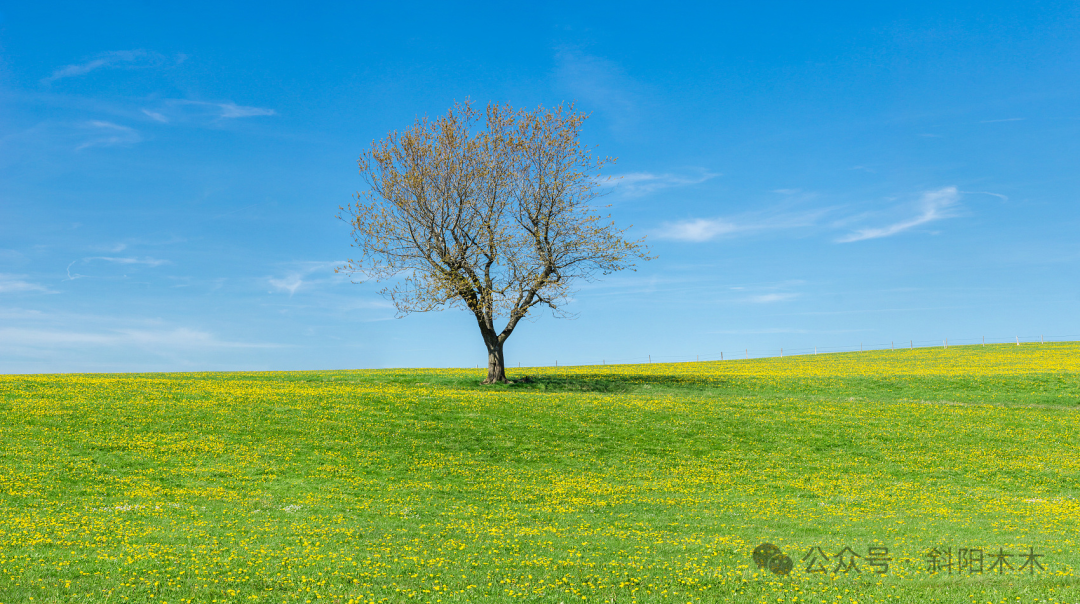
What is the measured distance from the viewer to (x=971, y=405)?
43594 millimetres

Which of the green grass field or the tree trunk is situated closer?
the green grass field

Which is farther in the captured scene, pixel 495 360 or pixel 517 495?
pixel 495 360

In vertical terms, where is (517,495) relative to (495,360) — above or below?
below

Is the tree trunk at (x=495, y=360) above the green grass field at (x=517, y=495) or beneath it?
above

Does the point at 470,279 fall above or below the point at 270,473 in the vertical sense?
above

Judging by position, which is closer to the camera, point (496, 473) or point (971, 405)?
point (496, 473)

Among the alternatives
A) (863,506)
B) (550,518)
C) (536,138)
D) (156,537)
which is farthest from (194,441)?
(536,138)

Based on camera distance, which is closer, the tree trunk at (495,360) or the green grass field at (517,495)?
the green grass field at (517,495)

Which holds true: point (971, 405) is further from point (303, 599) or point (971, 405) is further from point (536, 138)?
point (303, 599)

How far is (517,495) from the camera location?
2244 centimetres

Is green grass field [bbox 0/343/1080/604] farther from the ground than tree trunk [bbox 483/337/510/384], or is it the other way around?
tree trunk [bbox 483/337/510/384]

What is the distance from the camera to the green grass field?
525 inches

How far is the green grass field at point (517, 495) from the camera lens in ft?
43.7

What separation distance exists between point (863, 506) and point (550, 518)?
35.3 feet
